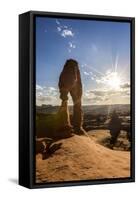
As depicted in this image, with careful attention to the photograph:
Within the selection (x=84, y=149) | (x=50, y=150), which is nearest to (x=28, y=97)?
(x=50, y=150)

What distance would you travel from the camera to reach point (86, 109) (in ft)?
22.8

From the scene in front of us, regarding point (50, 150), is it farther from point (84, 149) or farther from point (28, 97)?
point (28, 97)

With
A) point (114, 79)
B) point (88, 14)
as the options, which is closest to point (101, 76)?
point (114, 79)

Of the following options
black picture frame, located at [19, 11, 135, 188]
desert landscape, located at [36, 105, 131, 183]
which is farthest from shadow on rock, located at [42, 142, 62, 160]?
black picture frame, located at [19, 11, 135, 188]

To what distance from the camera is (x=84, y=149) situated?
6902 millimetres

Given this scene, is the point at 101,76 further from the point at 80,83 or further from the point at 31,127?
the point at 31,127

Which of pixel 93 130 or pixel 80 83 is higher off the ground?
pixel 80 83

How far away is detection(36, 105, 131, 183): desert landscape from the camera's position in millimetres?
6734

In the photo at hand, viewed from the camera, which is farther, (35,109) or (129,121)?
(129,121)

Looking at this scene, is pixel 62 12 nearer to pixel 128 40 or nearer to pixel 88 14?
pixel 88 14

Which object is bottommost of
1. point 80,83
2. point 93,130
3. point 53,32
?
point 93,130

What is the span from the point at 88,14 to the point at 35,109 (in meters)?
1.02

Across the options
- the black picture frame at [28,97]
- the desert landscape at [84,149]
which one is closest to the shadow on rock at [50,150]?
the desert landscape at [84,149]

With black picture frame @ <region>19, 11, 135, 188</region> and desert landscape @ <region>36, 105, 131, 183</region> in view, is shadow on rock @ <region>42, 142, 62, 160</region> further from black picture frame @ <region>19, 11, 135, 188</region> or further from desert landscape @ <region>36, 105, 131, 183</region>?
black picture frame @ <region>19, 11, 135, 188</region>
